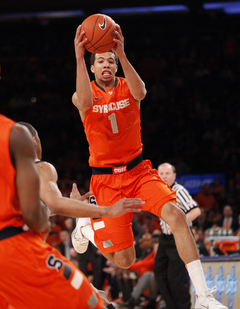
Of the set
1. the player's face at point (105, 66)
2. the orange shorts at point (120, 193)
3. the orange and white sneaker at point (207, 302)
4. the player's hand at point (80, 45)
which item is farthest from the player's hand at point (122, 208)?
the player's face at point (105, 66)

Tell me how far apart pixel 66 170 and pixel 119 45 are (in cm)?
1126

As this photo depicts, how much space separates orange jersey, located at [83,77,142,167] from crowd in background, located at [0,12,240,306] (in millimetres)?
Answer: 9798

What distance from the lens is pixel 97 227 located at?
188 inches

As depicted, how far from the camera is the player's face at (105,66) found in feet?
15.4

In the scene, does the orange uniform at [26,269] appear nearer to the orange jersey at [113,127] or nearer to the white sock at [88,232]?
the orange jersey at [113,127]

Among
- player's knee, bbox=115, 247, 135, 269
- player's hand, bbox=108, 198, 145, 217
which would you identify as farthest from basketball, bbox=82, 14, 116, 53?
player's knee, bbox=115, 247, 135, 269

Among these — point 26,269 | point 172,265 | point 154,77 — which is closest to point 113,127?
point 26,269

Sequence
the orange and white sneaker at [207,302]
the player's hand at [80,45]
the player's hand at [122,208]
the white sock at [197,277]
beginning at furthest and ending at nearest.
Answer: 1. the player's hand at [80,45]
2. the white sock at [197,277]
3. the orange and white sneaker at [207,302]
4. the player's hand at [122,208]

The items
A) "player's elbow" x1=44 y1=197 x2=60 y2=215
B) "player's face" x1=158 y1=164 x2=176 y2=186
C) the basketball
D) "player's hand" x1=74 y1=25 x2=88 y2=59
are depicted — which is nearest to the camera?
"player's elbow" x1=44 y1=197 x2=60 y2=215

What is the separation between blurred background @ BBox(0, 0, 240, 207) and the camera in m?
15.1

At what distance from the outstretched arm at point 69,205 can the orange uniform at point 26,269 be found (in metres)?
0.47

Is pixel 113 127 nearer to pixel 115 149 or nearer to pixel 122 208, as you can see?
pixel 115 149

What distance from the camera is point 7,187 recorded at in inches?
96.3

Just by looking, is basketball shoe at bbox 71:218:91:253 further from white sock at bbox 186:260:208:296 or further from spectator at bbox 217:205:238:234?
spectator at bbox 217:205:238:234
